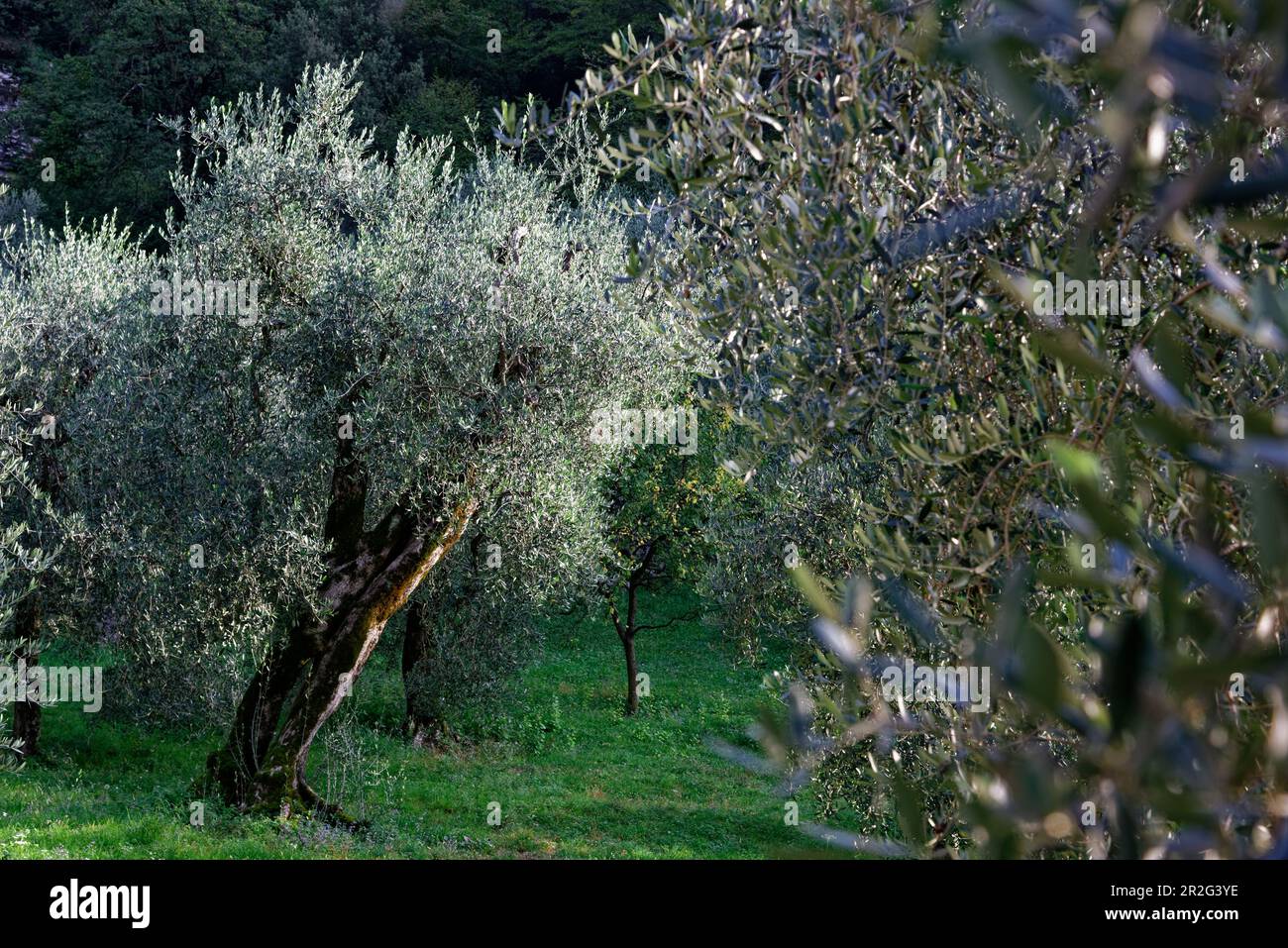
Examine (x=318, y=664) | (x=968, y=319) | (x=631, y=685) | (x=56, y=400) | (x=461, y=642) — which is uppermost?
(x=56, y=400)

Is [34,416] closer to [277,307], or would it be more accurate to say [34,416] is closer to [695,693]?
[277,307]

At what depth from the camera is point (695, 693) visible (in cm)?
2469

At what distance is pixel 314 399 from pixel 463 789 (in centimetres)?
763

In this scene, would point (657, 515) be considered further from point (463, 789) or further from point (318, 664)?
point (318, 664)

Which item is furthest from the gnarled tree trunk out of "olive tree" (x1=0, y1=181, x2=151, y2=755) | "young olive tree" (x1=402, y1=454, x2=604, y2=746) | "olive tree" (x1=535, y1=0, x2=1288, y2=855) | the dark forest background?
the dark forest background

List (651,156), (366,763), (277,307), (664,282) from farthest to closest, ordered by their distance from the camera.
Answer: (366,763)
(277,307)
(664,282)
(651,156)

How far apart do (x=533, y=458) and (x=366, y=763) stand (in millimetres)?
6683

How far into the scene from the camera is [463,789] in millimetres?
16656

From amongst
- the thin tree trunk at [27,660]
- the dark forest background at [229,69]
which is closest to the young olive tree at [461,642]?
the thin tree trunk at [27,660]

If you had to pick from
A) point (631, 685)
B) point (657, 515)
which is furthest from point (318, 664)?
point (657, 515)

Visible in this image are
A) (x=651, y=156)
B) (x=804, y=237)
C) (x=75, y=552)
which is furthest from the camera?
(x=75, y=552)

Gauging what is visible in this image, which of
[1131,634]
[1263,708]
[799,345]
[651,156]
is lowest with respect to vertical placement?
[1263,708]
